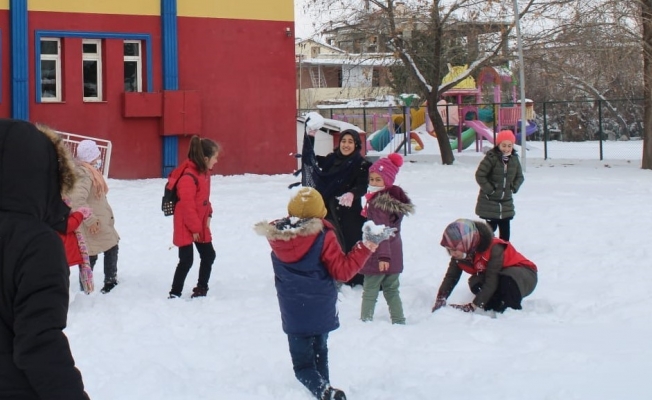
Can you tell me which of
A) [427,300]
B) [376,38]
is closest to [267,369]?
[427,300]

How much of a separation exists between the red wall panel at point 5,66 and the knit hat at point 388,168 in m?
14.8

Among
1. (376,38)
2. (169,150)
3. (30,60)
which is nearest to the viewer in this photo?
(30,60)

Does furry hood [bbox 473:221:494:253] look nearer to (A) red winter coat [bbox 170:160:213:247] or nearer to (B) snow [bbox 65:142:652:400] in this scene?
(B) snow [bbox 65:142:652:400]

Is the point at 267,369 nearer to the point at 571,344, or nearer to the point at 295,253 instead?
the point at 295,253

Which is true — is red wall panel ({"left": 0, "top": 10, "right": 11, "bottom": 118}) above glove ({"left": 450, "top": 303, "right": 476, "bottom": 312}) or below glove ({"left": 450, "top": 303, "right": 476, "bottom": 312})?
above

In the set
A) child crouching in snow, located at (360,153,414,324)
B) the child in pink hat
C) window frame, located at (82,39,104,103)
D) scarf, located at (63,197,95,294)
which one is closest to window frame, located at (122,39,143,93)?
window frame, located at (82,39,104,103)

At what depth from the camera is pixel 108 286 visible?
8562 mm

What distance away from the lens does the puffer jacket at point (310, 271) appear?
503 centimetres

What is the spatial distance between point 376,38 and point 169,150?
6.37m

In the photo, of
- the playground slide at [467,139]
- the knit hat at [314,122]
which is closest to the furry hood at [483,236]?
the knit hat at [314,122]

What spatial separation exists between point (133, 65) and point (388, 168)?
1543cm

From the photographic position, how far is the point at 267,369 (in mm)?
5812

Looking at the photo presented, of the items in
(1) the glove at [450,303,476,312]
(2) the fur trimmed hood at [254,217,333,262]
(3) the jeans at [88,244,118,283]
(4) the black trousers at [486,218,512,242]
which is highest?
(2) the fur trimmed hood at [254,217,333,262]

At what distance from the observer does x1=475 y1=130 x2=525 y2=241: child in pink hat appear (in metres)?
9.93
